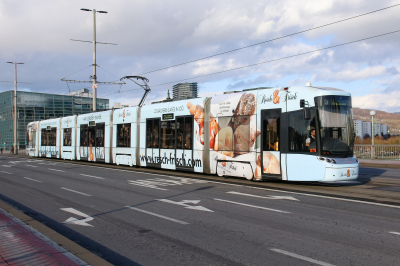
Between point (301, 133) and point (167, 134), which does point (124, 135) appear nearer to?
point (167, 134)

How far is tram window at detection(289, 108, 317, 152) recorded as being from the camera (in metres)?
11.3

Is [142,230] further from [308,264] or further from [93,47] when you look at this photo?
[93,47]

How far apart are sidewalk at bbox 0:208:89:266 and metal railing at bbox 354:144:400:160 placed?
2473 centimetres

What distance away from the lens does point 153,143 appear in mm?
18344

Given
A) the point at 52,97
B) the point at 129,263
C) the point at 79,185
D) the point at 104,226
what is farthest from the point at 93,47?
the point at 52,97

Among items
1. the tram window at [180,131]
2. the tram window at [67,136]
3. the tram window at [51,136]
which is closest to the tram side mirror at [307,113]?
the tram window at [180,131]

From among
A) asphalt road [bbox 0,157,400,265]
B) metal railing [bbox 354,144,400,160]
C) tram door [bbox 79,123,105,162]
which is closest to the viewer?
asphalt road [bbox 0,157,400,265]

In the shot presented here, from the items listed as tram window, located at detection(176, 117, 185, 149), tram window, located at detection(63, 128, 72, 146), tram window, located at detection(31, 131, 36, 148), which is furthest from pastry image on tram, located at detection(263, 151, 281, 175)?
tram window, located at detection(31, 131, 36, 148)

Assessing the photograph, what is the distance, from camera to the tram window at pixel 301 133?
11.3 meters

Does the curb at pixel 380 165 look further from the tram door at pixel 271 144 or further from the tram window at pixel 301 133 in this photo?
the tram window at pixel 301 133

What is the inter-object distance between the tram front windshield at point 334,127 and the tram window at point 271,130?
5.21 ft

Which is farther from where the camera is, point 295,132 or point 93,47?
point 93,47

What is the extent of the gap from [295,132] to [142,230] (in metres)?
6.97

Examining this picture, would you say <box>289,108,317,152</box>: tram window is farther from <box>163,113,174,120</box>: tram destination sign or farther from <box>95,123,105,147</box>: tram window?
<box>95,123,105,147</box>: tram window
